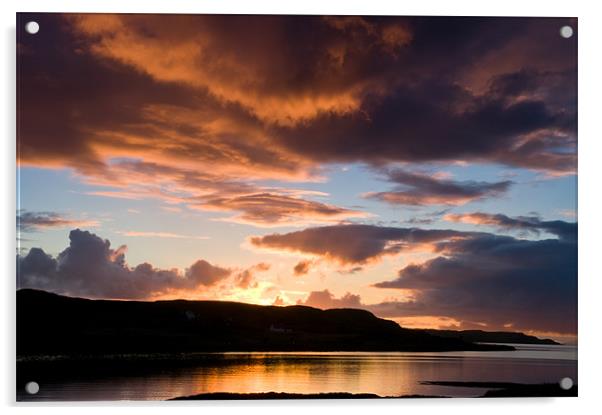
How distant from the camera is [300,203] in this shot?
4.93m

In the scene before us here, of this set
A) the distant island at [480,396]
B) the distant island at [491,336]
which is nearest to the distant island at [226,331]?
the distant island at [491,336]

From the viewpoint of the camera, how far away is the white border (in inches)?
186

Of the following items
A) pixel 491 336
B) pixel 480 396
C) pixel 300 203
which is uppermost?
pixel 300 203

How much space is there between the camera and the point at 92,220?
189 inches

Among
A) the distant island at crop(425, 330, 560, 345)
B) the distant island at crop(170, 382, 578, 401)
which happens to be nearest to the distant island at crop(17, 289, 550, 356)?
the distant island at crop(425, 330, 560, 345)

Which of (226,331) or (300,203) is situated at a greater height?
(300,203)

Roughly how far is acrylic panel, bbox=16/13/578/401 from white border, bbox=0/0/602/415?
0.05 metres

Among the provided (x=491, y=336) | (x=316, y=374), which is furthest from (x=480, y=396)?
(x=316, y=374)
